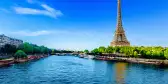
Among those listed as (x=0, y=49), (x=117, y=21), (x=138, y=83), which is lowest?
(x=138, y=83)

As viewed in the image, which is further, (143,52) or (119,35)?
(119,35)

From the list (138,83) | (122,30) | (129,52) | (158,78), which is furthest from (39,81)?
(122,30)

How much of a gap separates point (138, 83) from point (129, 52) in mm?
57590

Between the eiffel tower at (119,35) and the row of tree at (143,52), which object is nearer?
the row of tree at (143,52)

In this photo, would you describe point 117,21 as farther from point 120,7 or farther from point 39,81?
point 39,81

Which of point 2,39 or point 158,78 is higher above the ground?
point 2,39

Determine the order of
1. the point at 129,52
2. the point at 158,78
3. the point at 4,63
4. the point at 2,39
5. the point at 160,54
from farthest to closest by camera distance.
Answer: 1. the point at 2,39
2. the point at 129,52
3. the point at 160,54
4. the point at 4,63
5. the point at 158,78

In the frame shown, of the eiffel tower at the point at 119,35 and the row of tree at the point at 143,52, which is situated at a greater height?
the eiffel tower at the point at 119,35

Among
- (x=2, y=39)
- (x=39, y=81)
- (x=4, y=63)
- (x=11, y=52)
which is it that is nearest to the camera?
(x=39, y=81)

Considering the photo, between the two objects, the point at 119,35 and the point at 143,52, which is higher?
the point at 119,35

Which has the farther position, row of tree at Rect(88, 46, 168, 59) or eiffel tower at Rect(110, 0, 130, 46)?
eiffel tower at Rect(110, 0, 130, 46)

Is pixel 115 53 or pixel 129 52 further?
pixel 115 53

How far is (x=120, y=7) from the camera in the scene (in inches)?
4488

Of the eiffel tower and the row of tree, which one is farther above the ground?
the eiffel tower
